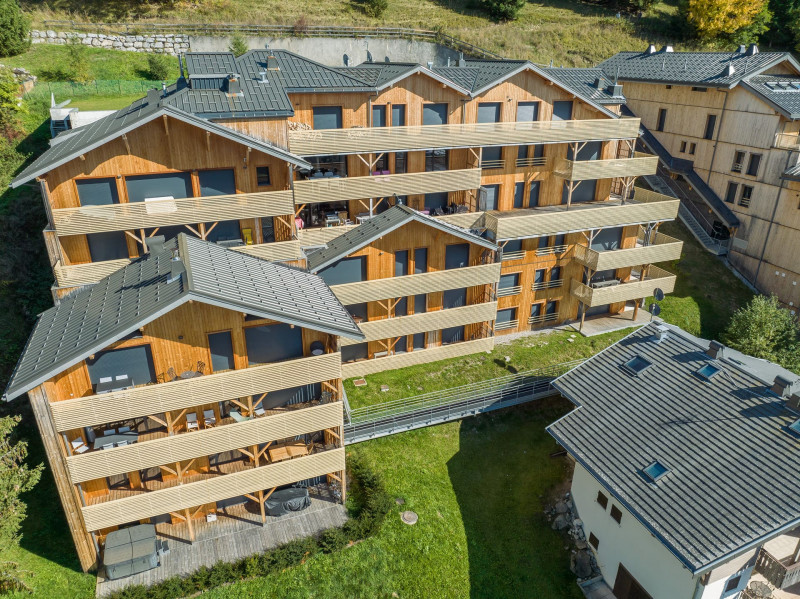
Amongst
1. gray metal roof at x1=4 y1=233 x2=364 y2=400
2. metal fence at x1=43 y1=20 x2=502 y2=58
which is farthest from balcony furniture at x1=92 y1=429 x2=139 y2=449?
metal fence at x1=43 y1=20 x2=502 y2=58

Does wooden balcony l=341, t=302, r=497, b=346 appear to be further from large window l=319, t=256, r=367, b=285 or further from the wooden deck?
the wooden deck

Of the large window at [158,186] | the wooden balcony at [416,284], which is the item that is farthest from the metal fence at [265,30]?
the wooden balcony at [416,284]

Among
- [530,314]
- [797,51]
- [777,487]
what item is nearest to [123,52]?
[530,314]

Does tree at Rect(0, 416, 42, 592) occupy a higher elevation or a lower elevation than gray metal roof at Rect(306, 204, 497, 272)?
lower

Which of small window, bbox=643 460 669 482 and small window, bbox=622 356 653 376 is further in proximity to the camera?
small window, bbox=622 356 653 376

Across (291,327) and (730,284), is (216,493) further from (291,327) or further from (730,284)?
(730,284)
